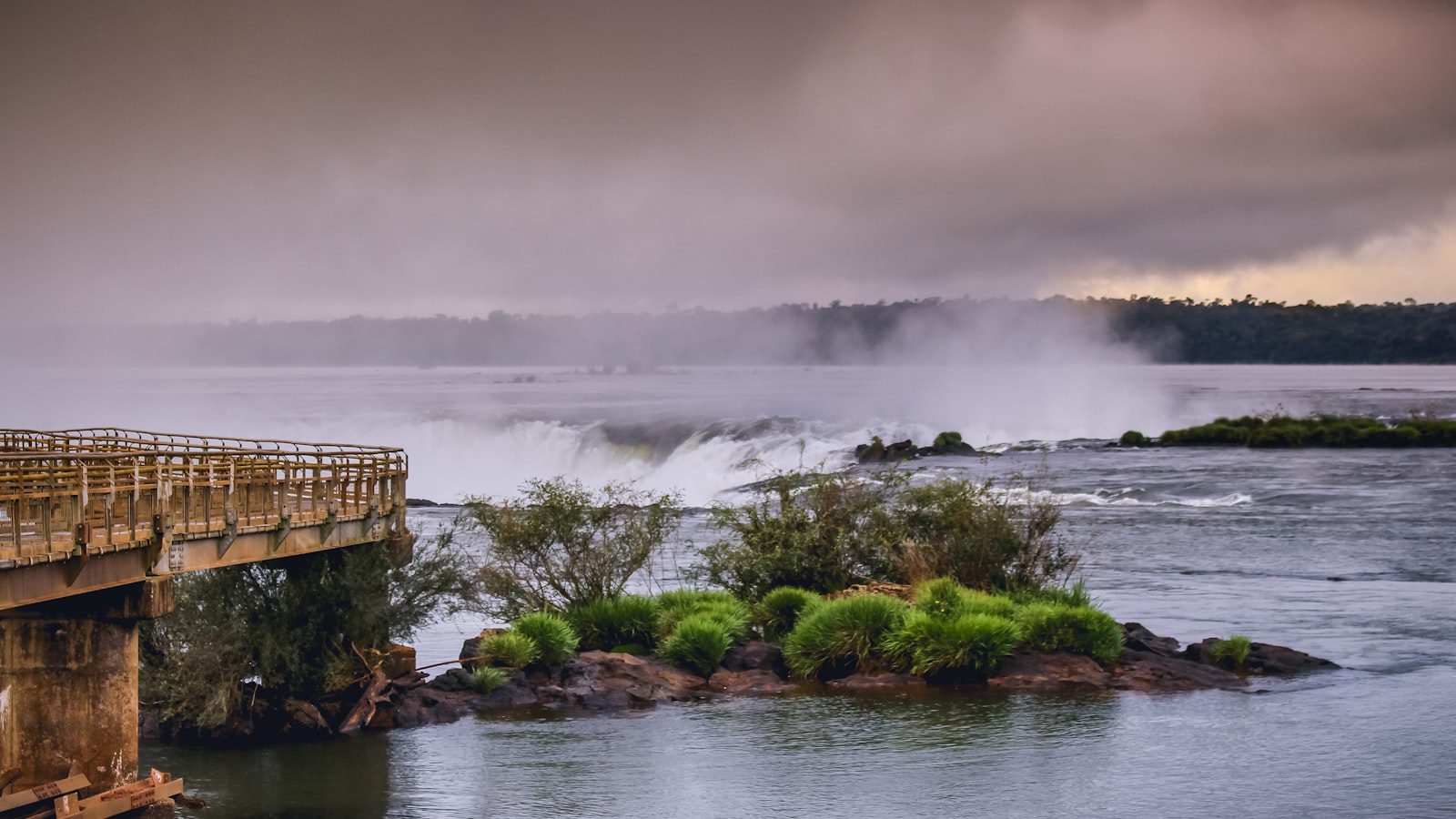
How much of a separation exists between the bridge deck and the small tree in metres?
3.41

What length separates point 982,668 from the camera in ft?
94.9

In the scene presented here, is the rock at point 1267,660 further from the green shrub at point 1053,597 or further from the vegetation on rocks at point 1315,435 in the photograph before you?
the vegetation on rocks at point 1315,435

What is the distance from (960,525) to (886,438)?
6748 centimetres

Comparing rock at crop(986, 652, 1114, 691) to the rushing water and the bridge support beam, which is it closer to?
the rushing water

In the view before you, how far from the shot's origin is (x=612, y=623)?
102 feet

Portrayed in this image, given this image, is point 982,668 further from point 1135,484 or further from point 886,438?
point 886,438

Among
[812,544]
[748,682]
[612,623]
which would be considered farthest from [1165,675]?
[612,623]

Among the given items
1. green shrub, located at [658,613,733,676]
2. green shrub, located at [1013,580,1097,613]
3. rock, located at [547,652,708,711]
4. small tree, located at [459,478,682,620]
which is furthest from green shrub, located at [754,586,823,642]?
green shrub, located at [1013,580,1097,613]

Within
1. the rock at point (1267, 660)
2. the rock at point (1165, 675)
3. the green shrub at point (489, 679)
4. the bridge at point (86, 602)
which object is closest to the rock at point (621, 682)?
the green shrub at point (489, 679)

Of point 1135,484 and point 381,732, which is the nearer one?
point 381,732

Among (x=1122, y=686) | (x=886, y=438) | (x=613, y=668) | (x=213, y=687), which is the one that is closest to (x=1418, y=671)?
(x=1122, y=686)

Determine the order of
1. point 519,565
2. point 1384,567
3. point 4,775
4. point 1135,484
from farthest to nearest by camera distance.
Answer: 1. point 1135,484
2. point 1384,567
3. point 519,565
4. point 4,775

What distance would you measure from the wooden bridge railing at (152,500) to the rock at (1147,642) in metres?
15.3

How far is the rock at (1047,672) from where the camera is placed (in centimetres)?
2852
